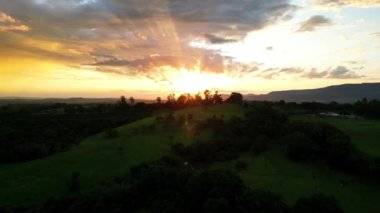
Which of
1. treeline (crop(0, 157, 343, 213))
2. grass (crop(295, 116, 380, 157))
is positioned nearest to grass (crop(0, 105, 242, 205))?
treeline (crop(0, 157, 343, 213))

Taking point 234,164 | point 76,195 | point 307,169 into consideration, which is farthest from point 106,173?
point 307,169

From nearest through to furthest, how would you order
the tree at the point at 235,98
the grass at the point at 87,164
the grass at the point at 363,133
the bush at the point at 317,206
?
the bush at the point at 317,206, the grass at the point at 87,164, the grass at the point at 363,133, the tree at the point at 235,98

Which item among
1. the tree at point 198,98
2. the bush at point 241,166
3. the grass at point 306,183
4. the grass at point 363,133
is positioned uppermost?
the tree at point 198,98

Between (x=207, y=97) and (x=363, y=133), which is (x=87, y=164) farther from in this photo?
(x=207, y=97)

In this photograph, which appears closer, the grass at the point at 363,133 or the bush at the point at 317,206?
the bush at the point at 317,206

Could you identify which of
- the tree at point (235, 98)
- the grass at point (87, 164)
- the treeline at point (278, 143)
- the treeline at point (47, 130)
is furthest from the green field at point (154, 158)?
the tree at point (235, 98)

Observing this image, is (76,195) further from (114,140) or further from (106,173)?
(114,140)

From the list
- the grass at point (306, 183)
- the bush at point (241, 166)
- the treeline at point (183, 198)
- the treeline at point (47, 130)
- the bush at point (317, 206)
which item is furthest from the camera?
the treeline at point (47, 130)

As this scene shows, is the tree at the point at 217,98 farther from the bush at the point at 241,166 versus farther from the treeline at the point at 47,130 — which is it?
the bush at the point at 241,166
